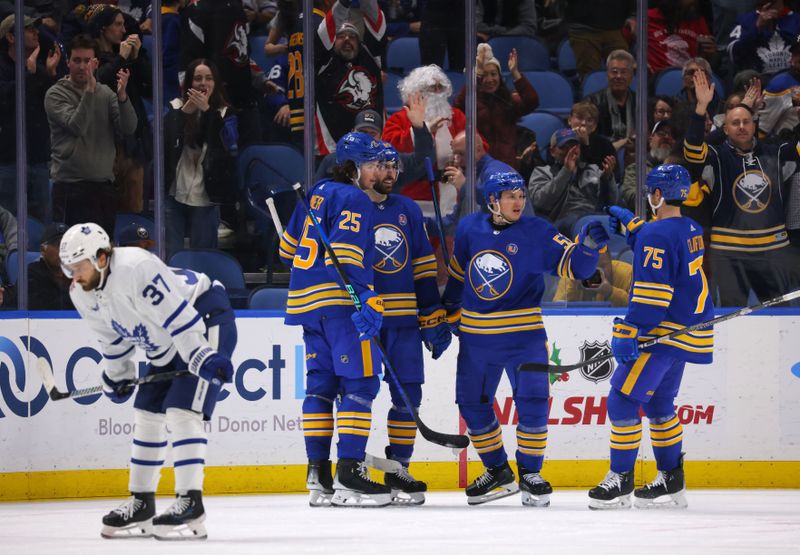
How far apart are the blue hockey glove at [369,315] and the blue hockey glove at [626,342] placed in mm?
915

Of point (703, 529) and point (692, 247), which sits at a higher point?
point (692, 247)

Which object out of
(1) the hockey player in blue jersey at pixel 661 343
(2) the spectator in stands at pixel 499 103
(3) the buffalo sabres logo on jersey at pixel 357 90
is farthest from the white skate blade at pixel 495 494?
(3) the buffalo sabres logo on jersey at pixel 357 90

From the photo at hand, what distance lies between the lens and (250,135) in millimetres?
6473

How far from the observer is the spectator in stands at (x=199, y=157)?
6.31m

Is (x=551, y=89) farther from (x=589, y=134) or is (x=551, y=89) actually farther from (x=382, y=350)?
(x=382, y=350)

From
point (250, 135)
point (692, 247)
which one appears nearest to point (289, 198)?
point (250, 135)

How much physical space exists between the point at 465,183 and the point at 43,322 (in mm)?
2151

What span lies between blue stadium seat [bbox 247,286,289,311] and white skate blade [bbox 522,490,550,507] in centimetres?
167

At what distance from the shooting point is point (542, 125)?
6.62m

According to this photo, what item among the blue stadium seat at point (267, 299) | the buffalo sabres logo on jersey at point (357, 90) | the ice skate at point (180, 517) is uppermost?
the buffalo sabres logo on jersey at point (357, 90)

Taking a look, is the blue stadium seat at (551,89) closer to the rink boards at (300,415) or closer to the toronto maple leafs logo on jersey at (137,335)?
the rink boards at (300,415)

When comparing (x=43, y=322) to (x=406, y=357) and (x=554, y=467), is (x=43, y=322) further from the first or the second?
(x=554, y=467)

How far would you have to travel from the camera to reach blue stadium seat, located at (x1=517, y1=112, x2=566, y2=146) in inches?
261

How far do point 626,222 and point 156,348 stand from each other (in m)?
2.06
